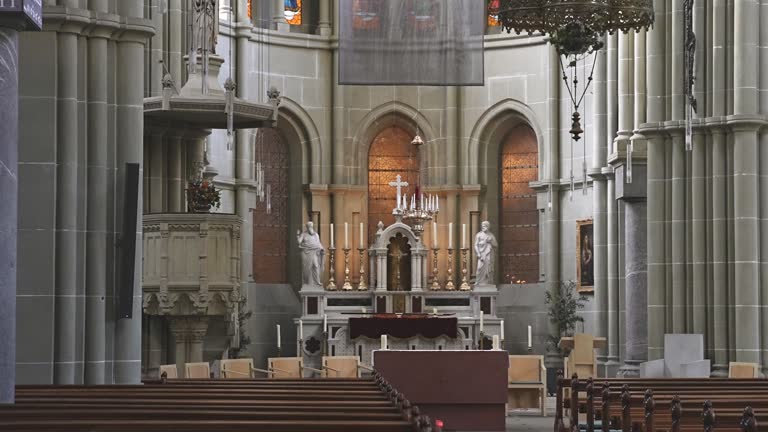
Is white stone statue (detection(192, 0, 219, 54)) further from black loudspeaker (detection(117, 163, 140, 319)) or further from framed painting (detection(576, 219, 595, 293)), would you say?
framed painting (detection(576, 219, 595, 293))

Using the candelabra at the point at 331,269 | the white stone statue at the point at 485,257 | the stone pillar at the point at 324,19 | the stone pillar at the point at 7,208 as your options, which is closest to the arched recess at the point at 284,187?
the candelabra at the point at 331,269

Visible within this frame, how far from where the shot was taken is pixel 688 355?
18891mm

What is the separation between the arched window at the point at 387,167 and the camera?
30.3 meters

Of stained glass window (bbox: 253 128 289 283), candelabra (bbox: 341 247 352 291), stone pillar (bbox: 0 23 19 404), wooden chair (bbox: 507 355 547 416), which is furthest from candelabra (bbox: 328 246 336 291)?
stone pillar (bbox: 0 23 19 404)

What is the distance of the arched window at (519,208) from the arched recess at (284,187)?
390 centimetres

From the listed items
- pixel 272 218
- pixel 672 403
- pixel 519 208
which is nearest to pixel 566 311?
pixel 519 208

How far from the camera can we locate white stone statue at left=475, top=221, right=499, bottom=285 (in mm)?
27609

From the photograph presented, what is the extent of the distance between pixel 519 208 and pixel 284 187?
4750mm

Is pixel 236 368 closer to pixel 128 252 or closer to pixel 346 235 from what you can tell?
pixel 128 252

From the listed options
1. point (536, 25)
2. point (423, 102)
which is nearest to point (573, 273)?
point (423, 102)

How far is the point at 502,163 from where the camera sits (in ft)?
98.7

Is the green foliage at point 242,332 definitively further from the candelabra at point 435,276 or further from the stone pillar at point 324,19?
the stone pillar at point 324,19

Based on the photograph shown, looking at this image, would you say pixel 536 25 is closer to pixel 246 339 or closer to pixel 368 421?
pixel 368 421

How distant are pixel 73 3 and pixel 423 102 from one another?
17.2 metres
